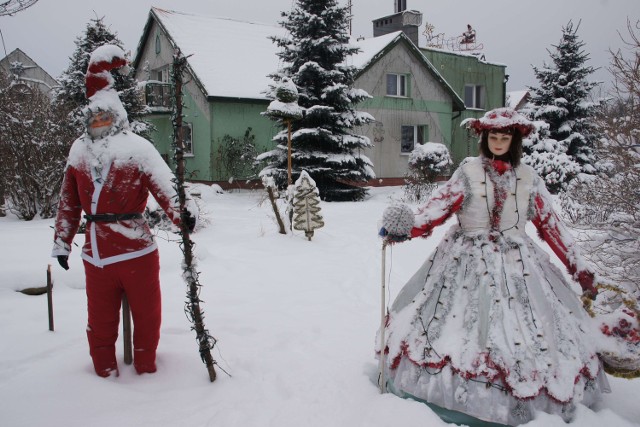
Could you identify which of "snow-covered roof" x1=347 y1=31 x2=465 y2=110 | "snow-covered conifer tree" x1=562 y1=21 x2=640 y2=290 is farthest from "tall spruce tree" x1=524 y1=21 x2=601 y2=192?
"snow-covered conifer tree" x1=562 y1=21 x2=640 y2=290

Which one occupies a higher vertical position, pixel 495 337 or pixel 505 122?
pixel 505 122

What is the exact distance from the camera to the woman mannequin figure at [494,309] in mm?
2463

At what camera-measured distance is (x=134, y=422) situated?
8.88 feet

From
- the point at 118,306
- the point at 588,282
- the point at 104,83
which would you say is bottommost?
the point at 118,306

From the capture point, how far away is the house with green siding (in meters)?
17.0

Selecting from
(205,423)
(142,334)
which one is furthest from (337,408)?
(142,334)

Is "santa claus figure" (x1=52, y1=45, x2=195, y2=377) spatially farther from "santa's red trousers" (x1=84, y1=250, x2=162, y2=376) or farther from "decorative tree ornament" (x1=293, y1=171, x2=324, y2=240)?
"decorative tree ornament" (x1=293, y1=171, x2=324, y2=240)

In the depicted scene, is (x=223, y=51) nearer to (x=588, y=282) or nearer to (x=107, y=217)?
(x=107, y=217)

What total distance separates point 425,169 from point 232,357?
1110 cm

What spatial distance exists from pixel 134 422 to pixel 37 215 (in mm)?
9452

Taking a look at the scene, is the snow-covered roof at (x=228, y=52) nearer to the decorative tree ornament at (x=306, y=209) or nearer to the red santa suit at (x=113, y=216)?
the decorative tree ornament at (x=306, y=209)

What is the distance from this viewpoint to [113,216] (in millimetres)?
3072

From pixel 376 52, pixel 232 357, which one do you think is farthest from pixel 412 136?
pixel 232 357

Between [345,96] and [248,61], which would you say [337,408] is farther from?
[248,61]
